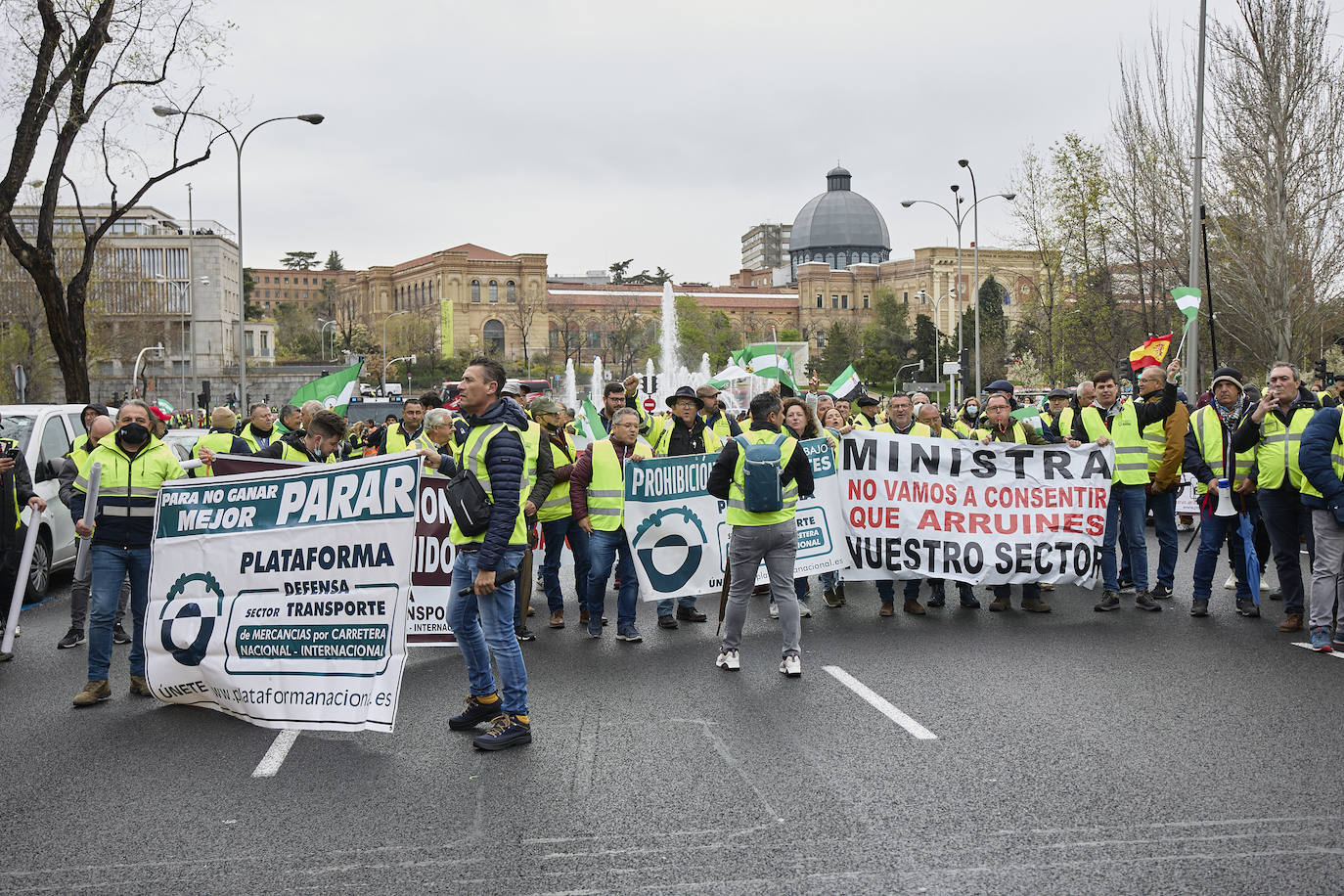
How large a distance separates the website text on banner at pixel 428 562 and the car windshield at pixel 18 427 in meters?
4.62

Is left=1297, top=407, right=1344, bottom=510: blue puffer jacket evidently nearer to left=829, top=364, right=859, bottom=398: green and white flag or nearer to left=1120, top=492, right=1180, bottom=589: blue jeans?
left=1120, top=492, right=1180, bottom=589: blue jeans

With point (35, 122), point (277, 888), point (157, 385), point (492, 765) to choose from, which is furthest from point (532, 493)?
point (157, 385)

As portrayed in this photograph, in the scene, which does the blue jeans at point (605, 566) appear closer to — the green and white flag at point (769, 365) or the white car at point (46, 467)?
the white car at point (46, 467)

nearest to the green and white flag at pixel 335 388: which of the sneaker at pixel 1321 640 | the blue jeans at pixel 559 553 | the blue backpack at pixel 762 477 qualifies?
the blue jeans at pixel 559 553

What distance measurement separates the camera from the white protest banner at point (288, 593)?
21.0 feet

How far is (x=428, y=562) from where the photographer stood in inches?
351

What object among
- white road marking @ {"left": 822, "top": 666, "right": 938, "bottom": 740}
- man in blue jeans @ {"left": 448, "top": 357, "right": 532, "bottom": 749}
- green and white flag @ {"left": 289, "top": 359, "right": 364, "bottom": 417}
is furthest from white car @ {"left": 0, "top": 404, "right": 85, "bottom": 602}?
white road marking @ {"left": 822, "top": 666, "right": 938, "bottom": 740}

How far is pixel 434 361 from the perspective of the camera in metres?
113

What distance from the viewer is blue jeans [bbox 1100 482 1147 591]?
32.8 feet

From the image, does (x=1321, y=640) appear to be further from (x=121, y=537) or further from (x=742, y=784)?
(x=121, y=537)

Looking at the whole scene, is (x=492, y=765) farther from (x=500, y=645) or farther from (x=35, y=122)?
(x=35, y=122)

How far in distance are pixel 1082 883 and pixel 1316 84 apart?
27.2 meters

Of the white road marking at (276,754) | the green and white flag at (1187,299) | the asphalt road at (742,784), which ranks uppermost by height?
the green and white flag at (1187,299)

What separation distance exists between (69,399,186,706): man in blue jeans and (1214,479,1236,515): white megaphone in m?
7.86
